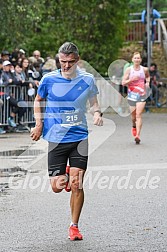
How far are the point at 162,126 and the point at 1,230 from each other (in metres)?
14.2

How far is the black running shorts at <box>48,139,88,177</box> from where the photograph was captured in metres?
8.52

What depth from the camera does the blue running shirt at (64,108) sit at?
8578mm

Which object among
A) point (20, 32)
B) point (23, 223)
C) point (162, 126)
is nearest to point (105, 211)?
point (23, 223)

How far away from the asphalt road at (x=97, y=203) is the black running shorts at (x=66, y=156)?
648 millimetres

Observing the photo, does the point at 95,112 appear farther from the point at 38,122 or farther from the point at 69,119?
the point at 38,122

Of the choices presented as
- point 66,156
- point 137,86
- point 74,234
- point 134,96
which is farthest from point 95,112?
point 137,86

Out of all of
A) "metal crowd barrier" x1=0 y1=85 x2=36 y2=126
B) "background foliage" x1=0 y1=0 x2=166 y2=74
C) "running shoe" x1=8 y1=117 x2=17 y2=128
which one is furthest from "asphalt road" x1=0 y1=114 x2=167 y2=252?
"background foliage" x1=0 y1=0 x2=166 y2=74

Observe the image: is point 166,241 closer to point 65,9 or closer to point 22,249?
point 22,249

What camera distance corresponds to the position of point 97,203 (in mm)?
10367

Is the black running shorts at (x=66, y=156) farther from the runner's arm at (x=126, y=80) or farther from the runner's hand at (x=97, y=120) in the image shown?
the runner's arm at (x=126, y=80)

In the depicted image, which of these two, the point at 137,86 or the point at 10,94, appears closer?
the point at 137,86

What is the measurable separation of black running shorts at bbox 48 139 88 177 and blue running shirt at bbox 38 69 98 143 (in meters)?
0.06

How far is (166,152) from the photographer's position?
52.2 ft

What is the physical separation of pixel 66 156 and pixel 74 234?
0.82 metres
